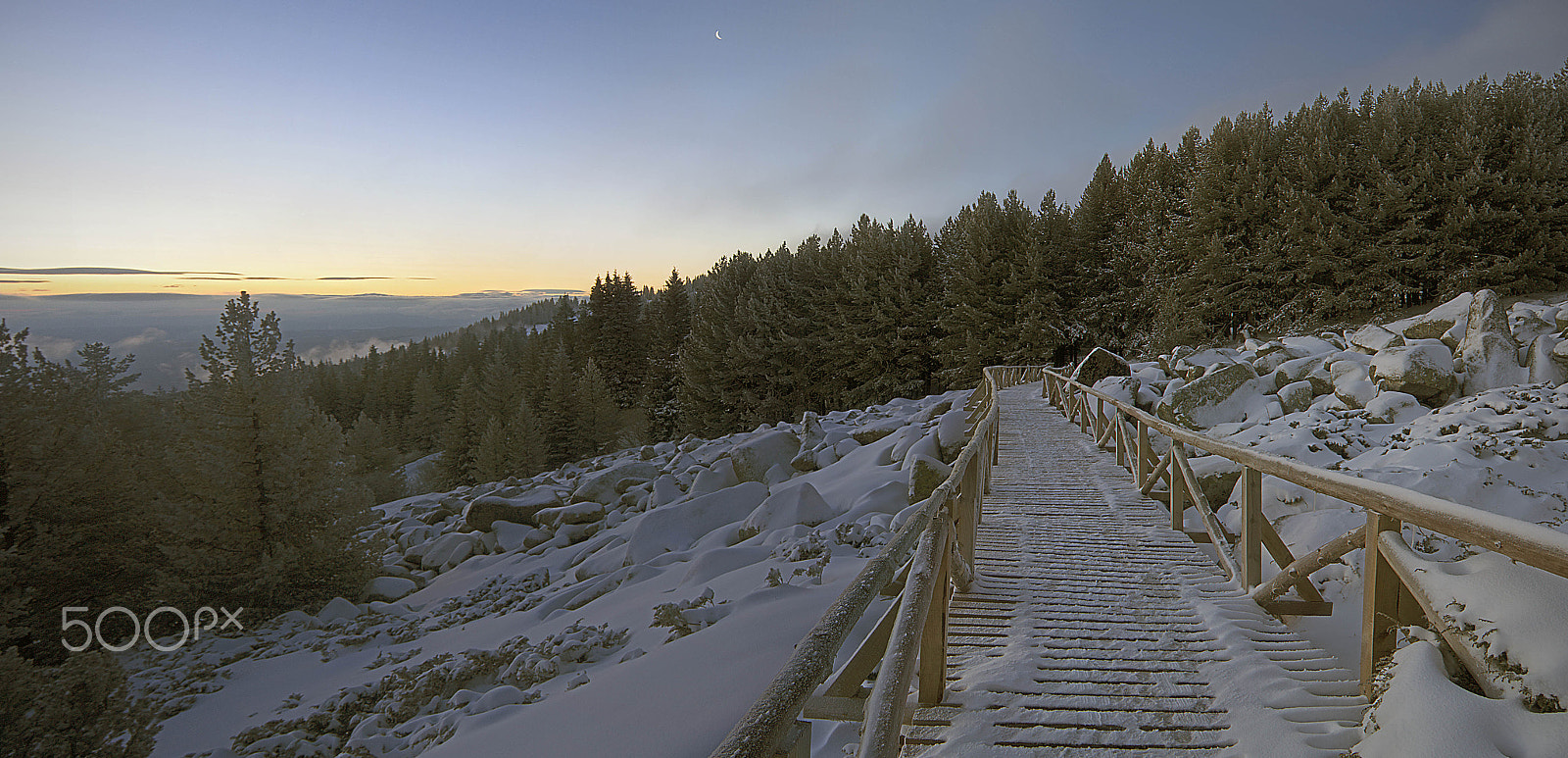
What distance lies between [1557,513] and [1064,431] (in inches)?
324

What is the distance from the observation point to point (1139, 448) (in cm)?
805

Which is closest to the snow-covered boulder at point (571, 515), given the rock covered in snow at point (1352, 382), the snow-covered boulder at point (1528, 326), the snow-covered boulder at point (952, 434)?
the snow-covered boulder at point (952, 434)

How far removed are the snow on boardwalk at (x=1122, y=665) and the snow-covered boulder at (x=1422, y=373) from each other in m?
7.28

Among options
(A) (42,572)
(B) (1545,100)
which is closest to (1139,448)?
(A) (42,572)

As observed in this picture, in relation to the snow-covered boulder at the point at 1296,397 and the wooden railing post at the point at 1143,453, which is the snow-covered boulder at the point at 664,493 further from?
the snow-covered boulder at the point at 1296,397

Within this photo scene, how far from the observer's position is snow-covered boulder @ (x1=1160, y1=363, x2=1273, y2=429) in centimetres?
1215

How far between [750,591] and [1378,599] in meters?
4.83

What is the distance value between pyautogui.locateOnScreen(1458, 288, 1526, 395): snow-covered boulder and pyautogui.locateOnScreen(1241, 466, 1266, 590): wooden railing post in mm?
9094

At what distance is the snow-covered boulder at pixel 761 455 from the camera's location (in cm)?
1552

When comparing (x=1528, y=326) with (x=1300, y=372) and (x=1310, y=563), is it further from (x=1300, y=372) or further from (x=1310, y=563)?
(x=1310, y=563)

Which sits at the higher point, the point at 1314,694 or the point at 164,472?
the point at 1314,694

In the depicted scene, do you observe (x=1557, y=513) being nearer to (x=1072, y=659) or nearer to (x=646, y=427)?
(x=1072, y=659)

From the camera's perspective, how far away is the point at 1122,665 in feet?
11.3

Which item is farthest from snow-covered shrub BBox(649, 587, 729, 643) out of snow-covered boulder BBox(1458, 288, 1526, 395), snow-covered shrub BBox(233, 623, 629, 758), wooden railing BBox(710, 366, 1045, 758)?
snow-covered boulder BBox(1458, 288, 1526, 395)
